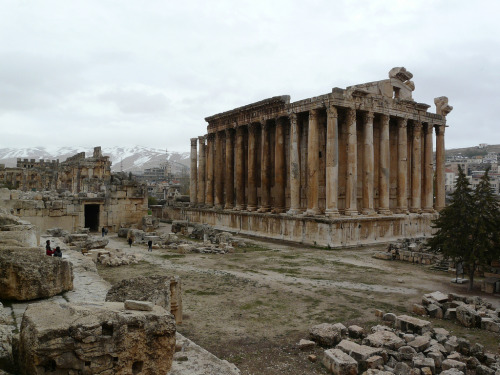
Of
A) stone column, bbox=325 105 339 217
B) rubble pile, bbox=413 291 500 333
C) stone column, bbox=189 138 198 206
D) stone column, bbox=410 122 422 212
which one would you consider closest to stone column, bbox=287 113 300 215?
stone column, bbox=325 105 339 217

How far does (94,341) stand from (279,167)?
2517 centimetres

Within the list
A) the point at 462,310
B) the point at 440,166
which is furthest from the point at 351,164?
the point at 462,310

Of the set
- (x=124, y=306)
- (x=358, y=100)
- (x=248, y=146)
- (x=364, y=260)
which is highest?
(x=358, y=100)

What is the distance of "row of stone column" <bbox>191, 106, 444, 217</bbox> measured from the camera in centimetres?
2445

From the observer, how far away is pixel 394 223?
2603 cm

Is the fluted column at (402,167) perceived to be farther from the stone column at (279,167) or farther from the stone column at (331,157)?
the stone column at (279,167)

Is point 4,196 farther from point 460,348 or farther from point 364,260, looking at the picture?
point 460,348

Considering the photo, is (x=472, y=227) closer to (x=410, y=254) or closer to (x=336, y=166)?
(x=410, y=254)

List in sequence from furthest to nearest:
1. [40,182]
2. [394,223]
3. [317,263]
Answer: [40,182], [394,223], [317,263]

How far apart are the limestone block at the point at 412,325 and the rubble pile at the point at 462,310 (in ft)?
5.14

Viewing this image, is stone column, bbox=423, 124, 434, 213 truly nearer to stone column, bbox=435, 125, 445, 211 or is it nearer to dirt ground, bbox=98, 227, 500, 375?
stone column, bbox=435, 125, 445, 211

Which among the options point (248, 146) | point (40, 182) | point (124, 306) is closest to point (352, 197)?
point (248, 146)

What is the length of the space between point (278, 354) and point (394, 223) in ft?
66.8

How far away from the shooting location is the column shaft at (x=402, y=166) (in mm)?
27766
